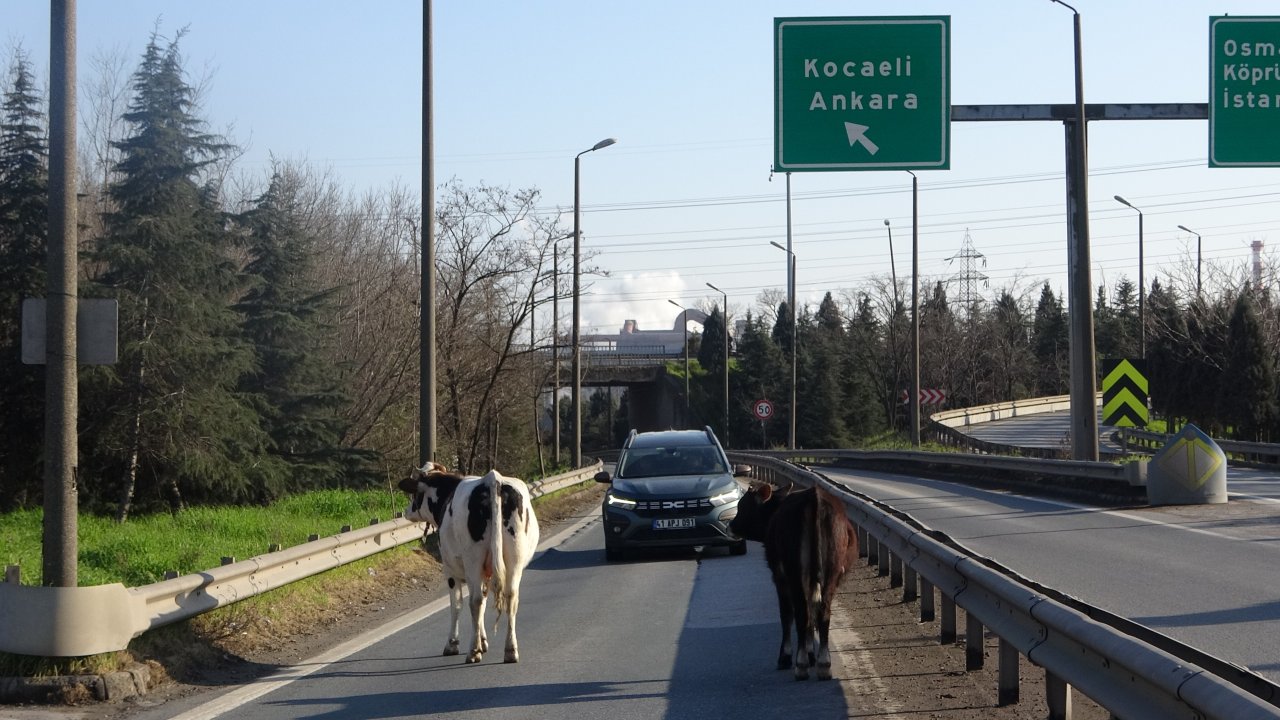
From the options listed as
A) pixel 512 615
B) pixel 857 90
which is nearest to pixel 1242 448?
pixel 857 90

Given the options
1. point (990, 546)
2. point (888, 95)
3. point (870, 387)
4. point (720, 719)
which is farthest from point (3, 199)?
point (870, 387)

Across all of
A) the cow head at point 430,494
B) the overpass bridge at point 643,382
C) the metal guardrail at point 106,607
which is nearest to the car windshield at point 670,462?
the cow head at point 430,494

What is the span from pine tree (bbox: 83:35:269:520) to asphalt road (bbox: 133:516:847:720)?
13.8 meters

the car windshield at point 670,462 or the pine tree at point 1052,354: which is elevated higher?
the pine tree at point 1052,354

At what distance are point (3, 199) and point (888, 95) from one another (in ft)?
59.1

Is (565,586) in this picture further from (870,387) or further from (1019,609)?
(870,387)

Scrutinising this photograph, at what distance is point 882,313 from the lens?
87812 millimetres

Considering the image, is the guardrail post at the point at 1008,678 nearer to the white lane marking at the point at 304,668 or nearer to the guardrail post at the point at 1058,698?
the guardrail post at the point at 1058,698

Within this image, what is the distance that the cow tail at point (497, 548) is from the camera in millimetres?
9164

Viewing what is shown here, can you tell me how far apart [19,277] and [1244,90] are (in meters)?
21.5

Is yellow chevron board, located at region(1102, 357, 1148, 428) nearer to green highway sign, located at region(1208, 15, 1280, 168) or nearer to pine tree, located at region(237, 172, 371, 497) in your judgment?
green highway sign, located at region(1208, 15, 1280, 168)

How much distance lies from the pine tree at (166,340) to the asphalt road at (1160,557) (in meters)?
13.5

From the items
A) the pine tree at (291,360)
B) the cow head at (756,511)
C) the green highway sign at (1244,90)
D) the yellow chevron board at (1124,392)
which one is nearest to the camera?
the cow head at (756,511)

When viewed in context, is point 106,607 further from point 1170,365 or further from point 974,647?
point 1170,365
